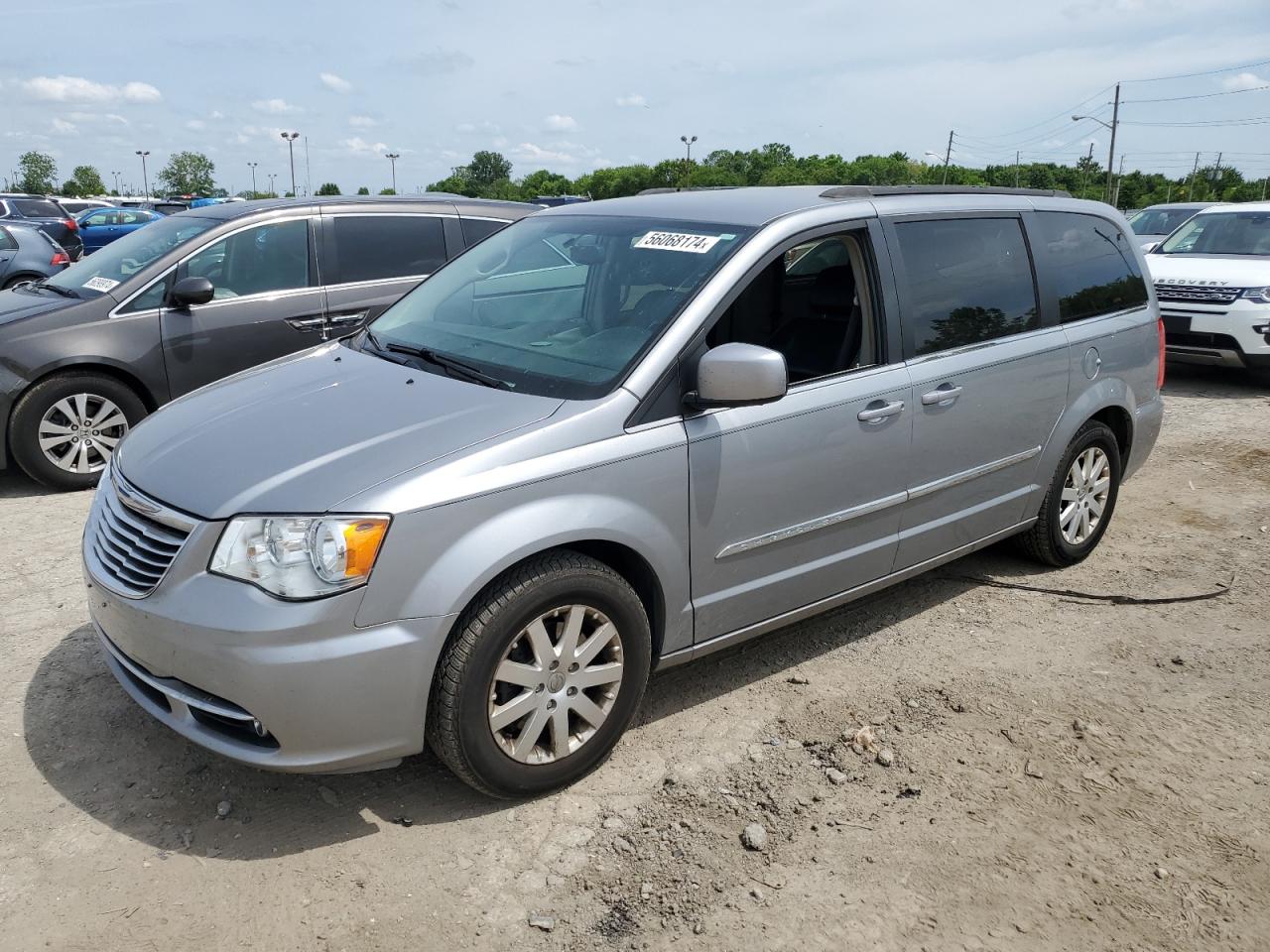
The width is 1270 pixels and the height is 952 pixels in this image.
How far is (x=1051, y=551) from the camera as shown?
5168 mm

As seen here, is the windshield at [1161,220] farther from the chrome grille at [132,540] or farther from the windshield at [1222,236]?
the chrome grille at [132,540]

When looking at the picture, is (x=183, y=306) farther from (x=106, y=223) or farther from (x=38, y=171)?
(x=38, y=171)

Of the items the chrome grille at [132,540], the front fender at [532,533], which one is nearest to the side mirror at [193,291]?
the chrome grille at [132,540]

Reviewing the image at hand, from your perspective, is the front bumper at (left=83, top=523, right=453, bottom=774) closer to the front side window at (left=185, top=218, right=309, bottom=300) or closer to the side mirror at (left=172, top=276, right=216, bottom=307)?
the side mirror at (left=172, top=276, right=216, bottom=307)

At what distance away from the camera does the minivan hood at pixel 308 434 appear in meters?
2.96

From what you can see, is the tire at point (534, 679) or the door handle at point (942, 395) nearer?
the tire at point (534, 679)

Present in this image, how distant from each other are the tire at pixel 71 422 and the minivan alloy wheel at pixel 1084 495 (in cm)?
538

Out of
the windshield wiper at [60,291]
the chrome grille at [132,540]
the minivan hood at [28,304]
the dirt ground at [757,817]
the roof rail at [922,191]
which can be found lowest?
the dirt ground at [757,817]

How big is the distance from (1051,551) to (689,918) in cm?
314

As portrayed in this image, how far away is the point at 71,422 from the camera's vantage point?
645 centimetres

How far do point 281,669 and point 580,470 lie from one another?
3.28 ft

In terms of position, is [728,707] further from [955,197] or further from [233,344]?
[233,344]

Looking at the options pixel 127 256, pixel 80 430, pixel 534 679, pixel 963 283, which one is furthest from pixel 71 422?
pixel 963 283

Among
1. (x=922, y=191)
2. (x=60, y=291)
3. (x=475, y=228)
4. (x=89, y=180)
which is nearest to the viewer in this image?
(x=922, y=191)
